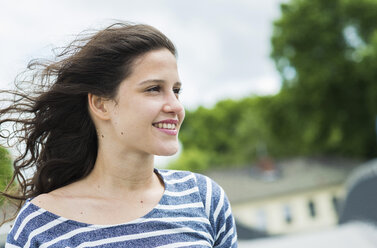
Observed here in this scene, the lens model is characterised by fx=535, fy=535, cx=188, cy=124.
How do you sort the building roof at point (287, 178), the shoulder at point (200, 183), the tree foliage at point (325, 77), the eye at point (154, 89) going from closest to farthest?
the eye at point (154, 89) → the shoulder at point (200, 183) → the tree foliage at point (325, 77) → the building roof at point (287, 178)

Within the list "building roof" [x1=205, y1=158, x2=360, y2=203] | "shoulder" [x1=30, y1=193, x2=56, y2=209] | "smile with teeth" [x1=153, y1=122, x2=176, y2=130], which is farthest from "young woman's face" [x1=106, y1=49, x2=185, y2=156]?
"building roof" [x1=205, y1=158, x2=360, y2=203]

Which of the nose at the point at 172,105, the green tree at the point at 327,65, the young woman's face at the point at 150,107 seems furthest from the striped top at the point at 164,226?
the green tree at the point at 327,65

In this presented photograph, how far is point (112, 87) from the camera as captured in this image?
2.16m

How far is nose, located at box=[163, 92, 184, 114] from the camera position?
6.91ft

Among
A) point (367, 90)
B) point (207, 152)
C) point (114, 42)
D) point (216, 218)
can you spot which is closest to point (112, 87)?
point (114, 42)

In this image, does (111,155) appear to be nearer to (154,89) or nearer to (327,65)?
(154,89)

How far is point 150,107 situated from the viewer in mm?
2086

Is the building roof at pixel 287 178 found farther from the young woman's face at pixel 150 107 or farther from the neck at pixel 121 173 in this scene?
the young woman's face at pixel 150 107

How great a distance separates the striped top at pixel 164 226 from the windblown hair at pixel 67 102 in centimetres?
29

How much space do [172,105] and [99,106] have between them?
33 cm

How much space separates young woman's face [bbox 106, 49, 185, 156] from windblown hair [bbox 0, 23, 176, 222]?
44 mm

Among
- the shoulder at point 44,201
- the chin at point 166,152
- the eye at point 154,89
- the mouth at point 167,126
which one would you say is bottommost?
the shoulder at point 44,201

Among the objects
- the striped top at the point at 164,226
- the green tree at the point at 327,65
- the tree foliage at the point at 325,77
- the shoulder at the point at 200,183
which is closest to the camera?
the striped top at the point at 164,226

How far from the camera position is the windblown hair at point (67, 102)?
85.4 inches
